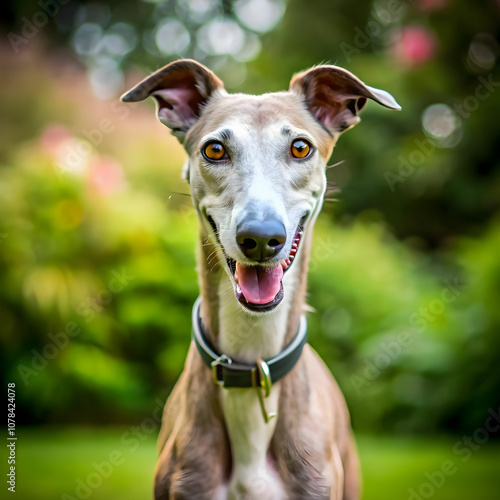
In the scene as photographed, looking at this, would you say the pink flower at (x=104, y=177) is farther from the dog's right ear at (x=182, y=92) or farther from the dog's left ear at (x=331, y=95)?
the dog's left ear at (x=331, y=95)

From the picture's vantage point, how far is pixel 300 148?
95.2 inches

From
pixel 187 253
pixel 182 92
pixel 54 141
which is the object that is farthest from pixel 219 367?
pixel 54 141

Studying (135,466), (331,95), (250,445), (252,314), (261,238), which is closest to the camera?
(261,238)

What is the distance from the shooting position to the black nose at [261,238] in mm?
2078

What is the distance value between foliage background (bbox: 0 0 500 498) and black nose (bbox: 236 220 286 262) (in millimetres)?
2454

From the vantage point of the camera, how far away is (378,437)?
5.54m

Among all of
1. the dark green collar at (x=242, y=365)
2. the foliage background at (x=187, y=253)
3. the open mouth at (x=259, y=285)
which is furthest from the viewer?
the foliage background at (x=187, y=253)

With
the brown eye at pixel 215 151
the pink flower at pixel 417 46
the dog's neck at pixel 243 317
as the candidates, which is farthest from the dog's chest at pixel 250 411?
the pink flower at pixel 417 46

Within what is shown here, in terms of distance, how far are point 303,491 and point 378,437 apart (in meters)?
3.49

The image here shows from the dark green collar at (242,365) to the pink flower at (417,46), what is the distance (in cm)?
631

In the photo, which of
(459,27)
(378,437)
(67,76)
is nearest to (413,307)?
(378,437)

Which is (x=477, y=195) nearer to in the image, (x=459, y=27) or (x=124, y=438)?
(x=459, y=27)

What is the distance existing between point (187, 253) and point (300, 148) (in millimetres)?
3293

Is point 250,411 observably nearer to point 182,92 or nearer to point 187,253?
point 182,92
